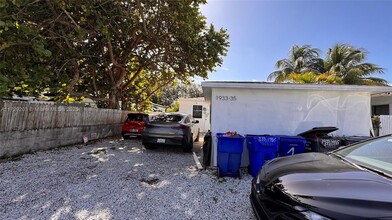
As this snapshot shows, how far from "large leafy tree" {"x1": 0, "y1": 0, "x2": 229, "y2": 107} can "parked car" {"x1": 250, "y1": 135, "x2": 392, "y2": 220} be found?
7.41m

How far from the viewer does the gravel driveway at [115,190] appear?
12.4 ft

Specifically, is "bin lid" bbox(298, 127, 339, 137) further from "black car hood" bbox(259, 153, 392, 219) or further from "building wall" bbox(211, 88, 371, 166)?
"black car hood" bbox(259, 153, 392, 219)

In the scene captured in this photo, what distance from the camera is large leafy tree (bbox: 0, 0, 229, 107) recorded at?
8281 mm

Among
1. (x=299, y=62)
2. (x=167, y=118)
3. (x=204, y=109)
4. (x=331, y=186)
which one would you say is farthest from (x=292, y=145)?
(x=299, y=62)

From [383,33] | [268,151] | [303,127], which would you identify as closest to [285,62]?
[383,33]

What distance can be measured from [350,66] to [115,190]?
72.4 feet

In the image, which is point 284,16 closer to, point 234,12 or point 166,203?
point 234,12

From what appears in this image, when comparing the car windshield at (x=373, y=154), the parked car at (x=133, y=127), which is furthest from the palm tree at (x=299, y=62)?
the car windshield at (x=373, y=154)

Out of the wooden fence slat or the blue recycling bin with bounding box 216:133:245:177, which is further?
the wooden fence slat

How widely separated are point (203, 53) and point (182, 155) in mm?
5448

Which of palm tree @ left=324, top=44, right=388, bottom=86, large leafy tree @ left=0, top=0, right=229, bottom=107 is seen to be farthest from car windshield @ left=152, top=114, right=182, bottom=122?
palm tree @ left=324, top=44, right=388, bottom=86

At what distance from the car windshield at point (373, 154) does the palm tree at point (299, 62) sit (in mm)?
20788

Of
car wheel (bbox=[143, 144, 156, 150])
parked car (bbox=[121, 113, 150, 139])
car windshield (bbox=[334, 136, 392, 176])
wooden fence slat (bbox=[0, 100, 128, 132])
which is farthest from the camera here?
parked car (bbox=[121, 113, 150, 139])

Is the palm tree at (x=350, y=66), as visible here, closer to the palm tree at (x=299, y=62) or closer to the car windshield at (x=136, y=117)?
the palm tree at (x=299, y=62)
